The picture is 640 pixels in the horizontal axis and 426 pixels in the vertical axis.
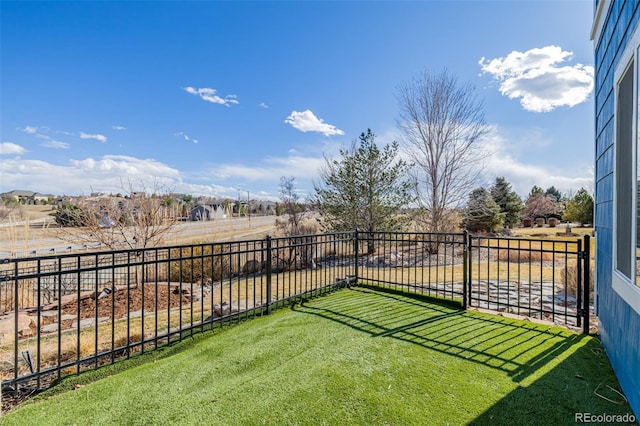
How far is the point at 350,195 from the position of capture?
11336 mm

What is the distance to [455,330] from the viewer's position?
323cm

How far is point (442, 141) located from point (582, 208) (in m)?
18.7

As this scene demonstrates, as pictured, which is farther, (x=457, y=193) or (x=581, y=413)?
(x=457, y=193)

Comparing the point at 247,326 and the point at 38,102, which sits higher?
the point at 38,102

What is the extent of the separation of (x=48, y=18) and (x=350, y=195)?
9160 mm

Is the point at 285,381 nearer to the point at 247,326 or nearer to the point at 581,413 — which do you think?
the point at 247,326

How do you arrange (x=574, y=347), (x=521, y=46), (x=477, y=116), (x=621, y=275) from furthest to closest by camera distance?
(x=477, y=116) → (x=521, y=46) → (x=574, y=347) → (x=621, y=275)

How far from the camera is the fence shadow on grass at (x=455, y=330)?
8.51ft

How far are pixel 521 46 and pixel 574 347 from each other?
31.4 ft

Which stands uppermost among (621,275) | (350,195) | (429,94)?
(429,94)

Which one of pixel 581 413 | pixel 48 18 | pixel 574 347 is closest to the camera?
pixel 581 413

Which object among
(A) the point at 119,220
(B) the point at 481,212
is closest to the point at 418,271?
(B) the point at 481,212

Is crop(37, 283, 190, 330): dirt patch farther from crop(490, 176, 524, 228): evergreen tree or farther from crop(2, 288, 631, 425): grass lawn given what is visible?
crop(490, 176, 524, 228): evergreen tree

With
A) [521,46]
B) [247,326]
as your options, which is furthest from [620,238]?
[521,46]
